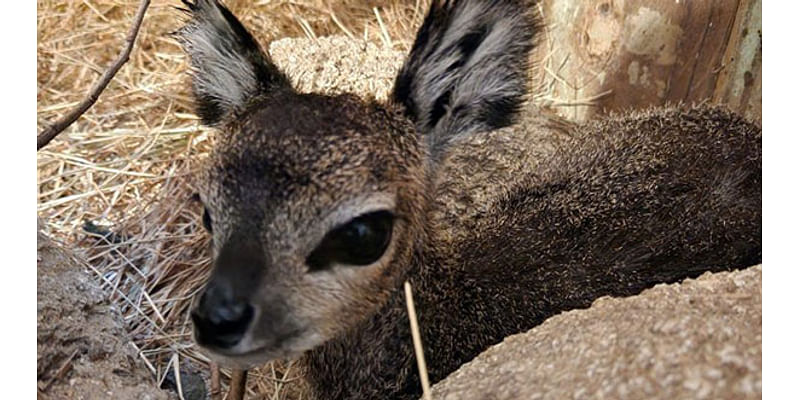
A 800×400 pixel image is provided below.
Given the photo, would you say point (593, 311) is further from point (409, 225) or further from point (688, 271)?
point (688, 271)

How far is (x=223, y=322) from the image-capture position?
2.22m

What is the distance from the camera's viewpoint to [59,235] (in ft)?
13.5

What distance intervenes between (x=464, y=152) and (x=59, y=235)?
2.15m

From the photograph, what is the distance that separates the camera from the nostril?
2.21 meters

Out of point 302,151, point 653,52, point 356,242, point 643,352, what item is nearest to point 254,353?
point 356,242

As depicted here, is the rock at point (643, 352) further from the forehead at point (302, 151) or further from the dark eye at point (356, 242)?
the forehead at point (302, 151)

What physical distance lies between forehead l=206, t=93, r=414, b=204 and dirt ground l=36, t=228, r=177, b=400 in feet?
2.14

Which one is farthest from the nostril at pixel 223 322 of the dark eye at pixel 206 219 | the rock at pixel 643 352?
the rock at pixel 643 352

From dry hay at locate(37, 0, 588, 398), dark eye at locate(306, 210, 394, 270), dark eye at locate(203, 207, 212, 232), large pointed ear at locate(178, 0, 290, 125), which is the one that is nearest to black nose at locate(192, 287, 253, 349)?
dark eye at locate(306, 210, 394, 270)

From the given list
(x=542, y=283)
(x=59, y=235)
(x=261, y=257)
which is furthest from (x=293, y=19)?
(x=261, y=257)

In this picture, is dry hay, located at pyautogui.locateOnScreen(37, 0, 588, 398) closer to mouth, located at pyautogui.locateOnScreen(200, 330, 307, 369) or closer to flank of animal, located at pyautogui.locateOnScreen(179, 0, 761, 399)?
flank of animal, located at pyautogui.locateOnScreen(179, 0, 761, 399)

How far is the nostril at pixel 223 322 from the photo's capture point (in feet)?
7.26

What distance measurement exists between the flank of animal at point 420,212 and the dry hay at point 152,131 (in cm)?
66
